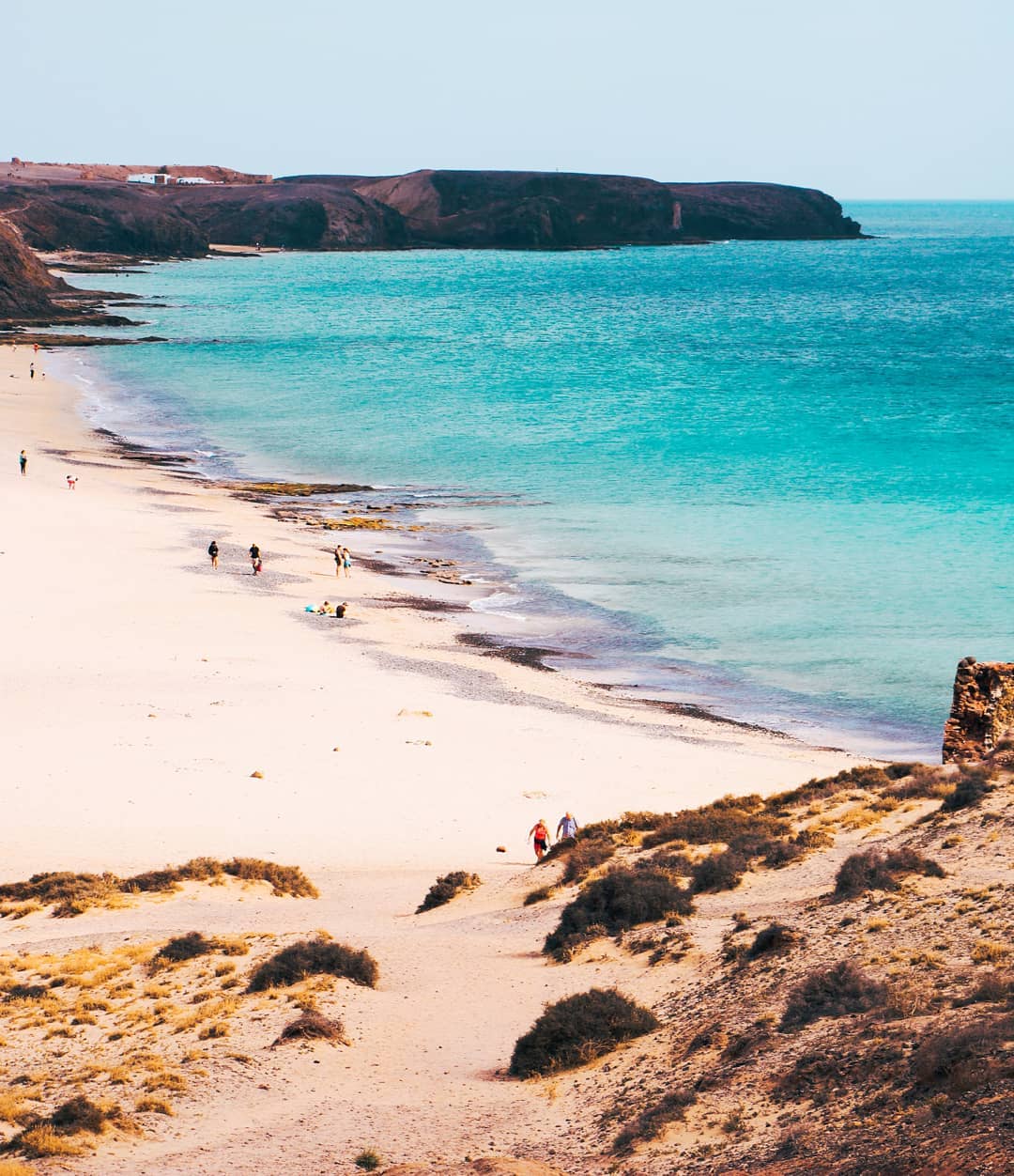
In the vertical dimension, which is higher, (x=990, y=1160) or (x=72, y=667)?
(x=990, y=1160)

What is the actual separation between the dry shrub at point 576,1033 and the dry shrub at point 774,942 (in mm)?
1399

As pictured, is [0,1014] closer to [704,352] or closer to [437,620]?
[437,620]

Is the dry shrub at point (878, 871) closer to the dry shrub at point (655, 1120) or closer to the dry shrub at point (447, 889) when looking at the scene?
the dry shrub at point (655, 1120)

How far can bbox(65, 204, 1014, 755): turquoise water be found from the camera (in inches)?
1310

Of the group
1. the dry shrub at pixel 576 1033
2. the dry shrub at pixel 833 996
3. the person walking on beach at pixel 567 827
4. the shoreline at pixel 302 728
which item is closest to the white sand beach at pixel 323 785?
the shoreline at pixel 302 728

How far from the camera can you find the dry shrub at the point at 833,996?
11578mm

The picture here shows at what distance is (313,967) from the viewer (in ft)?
48.3

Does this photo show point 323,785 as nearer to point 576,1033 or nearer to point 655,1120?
point 576,1033

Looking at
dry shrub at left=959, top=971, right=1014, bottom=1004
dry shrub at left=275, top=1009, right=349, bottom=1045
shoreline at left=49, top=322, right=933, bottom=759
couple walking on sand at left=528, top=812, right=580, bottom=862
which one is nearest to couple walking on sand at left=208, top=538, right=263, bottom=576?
shoreline at left=49, top=322, right=933, bottom=759

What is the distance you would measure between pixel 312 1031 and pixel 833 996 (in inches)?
203

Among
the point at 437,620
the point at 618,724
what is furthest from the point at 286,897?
the point at 437,620

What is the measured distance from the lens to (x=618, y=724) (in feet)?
88.7

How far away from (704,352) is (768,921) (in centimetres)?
8106

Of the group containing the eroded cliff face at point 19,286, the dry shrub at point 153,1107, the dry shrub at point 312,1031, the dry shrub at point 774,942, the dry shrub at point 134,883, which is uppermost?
the eroded cliff face at point 19,286
